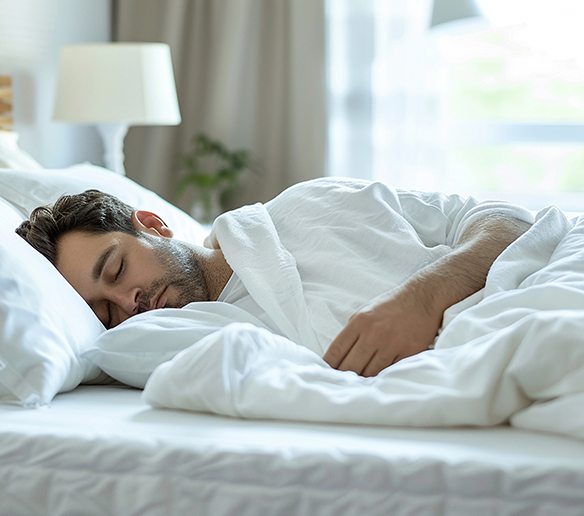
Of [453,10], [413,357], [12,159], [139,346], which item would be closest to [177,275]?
[139,346]

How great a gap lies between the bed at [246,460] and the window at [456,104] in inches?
121

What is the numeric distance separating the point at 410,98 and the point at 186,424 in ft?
10.6

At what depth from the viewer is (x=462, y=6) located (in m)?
3.59

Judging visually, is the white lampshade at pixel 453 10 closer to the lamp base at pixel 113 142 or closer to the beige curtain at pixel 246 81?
the beige curtain at pixel 246 81

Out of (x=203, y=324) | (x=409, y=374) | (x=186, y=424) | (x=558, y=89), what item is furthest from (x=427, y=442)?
(x=558, y=89)

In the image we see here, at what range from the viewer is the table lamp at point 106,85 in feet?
11.9

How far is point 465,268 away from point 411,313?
0.16 m

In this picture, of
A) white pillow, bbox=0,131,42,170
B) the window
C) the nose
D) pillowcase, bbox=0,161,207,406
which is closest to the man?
the nose

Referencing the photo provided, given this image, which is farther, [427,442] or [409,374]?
[409,374]

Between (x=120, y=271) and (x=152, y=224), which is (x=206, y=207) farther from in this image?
(x=120, y=271)

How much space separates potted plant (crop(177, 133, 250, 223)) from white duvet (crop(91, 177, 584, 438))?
252 cm

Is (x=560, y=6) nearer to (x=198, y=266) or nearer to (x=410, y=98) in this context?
(x=410, y=98)

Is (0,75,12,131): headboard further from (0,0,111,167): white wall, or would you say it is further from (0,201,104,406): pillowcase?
(0,201,104,406): pillowcase

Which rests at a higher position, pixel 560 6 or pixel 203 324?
pixel 560 6
